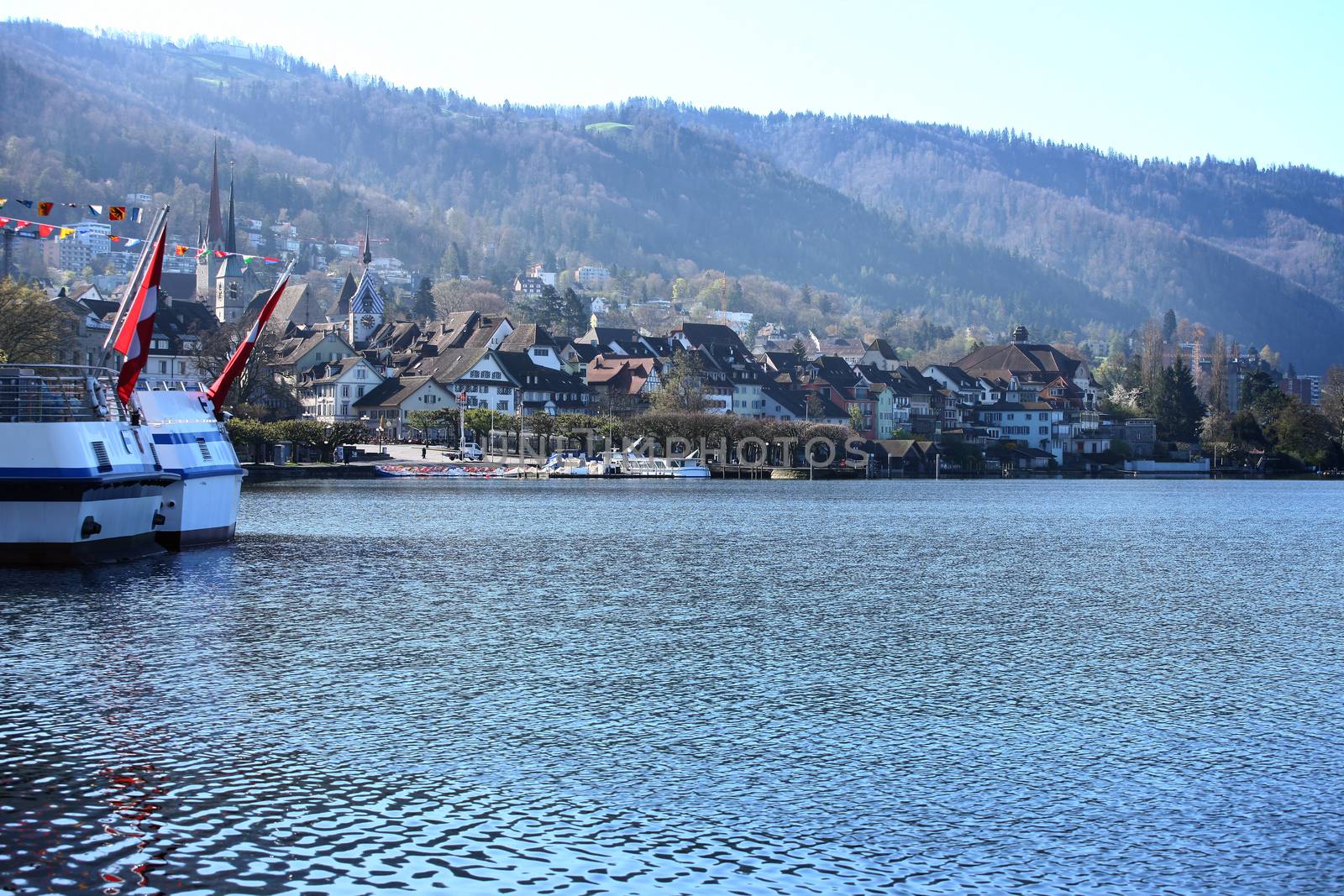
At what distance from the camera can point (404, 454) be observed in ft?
425

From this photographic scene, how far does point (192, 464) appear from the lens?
4812cm

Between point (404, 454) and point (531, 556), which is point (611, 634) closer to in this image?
point (531, 556)

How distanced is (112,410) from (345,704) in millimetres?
23645

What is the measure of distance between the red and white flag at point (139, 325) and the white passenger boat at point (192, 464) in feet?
5.67

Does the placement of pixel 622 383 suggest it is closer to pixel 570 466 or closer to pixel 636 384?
pixel 636 384

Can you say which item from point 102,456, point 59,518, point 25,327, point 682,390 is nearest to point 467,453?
point 682,390

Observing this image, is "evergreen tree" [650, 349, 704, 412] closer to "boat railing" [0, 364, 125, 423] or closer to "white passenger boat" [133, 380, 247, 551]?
"white passenger boat" [133, 380, 247, 551]

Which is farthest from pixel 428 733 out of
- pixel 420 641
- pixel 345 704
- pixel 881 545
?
pixel 881 545

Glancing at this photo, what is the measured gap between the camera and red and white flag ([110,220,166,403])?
45.3 m

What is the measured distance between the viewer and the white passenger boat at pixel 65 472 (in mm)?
38312

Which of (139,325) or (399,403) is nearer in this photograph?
(139,325)

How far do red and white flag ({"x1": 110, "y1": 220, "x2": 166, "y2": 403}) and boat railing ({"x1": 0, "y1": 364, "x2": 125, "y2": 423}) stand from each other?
132cm

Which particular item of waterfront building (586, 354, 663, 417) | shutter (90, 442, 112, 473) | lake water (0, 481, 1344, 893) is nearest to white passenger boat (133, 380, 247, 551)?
lake water (0, 481, 1344, 893)

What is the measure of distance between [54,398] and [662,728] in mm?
25022
